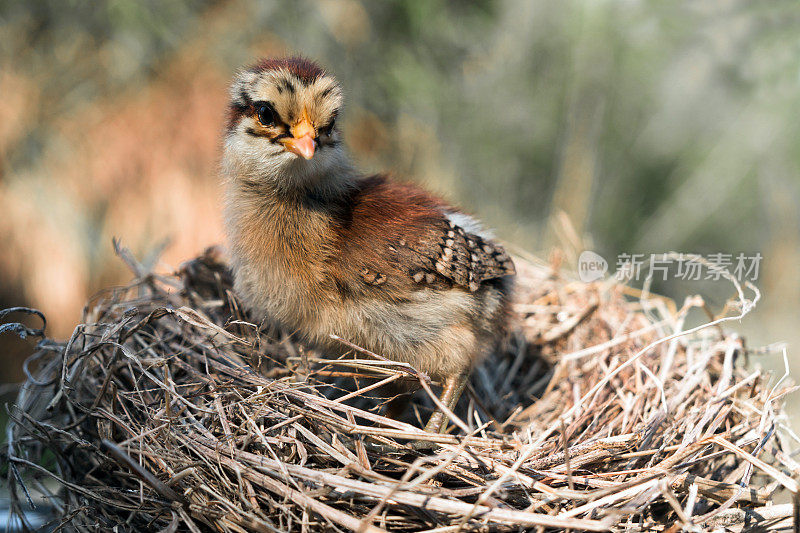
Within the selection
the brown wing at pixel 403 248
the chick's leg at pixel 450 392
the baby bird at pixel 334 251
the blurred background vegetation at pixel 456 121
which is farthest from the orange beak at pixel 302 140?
the blurred background vegetation at pixel 456 121

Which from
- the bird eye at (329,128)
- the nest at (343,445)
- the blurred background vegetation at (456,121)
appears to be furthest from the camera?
the blurred background vegetation at (456,121)

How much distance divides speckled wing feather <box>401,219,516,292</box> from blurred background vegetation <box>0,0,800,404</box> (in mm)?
1032


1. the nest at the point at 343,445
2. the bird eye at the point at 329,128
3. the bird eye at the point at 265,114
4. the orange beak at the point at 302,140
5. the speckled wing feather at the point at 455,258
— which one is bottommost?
the nest at the point at 343,445

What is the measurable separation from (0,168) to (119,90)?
28.0 inches

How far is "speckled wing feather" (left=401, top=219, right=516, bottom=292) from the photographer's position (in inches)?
57.1

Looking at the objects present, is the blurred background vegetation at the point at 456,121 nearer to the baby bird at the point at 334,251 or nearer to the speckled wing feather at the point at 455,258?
the speckled wing feather at the point at 455,258

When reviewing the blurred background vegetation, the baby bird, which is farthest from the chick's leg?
the blurred background vegetation

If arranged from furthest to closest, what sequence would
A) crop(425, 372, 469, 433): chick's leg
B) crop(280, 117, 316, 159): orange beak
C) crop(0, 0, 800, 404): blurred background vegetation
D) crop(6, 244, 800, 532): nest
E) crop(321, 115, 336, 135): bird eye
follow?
crop(0, 0, 800, 404): blurred background vegetation, crop(425, 372, 469, 433): chick's leg, crop(321, 115, 336, 135): bird eye, crop(280, 117, 316, 159): orange beak, crop(6, 244, 800, 532): nest

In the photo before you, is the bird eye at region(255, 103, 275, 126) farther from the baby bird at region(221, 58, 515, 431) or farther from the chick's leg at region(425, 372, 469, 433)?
the chick's leg at region(425, 372, 469, 433)

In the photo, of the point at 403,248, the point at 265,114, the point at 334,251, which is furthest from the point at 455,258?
the point at 265,114

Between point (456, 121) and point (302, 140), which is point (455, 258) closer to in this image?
point (302, 140)

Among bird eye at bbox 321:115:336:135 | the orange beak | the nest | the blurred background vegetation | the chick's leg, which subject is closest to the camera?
the nest

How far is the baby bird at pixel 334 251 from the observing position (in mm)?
1404

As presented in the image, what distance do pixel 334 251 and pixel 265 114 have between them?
1.21 ft
